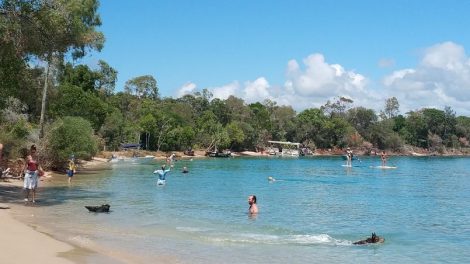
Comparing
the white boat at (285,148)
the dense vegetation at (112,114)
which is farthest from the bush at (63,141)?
the white boat at (285,148)

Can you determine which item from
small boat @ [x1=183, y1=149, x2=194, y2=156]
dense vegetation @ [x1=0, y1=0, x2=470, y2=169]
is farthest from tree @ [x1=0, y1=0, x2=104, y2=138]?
small boat @ [x1=183, y1=149, x2=194, y2=156]

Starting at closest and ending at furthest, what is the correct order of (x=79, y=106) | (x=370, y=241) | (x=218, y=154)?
1. (x=370, y=241)
2. (x=79, y=106)
3. (x=218, y=154)

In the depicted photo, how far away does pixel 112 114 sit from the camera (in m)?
98.6

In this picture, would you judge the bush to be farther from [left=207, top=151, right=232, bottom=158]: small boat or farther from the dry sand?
[left=207, top=151, right=232, bottom=158]: small boat

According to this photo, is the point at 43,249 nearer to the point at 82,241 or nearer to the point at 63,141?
the point at 82,241

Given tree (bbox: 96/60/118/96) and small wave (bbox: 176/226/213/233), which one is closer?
small wave (bbox: 176/226/213/233)

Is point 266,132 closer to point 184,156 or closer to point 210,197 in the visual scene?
point 184,156

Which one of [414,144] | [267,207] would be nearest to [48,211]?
[267,207]

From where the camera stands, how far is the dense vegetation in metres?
21.8

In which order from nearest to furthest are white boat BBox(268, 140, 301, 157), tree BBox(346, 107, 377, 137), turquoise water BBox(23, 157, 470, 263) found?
1. turquoise water BBox(23, 157, 470, 263)
2. white boat BBox(268, 140, 301, 157)
3. tree BBox(346, 107, 377, 137)

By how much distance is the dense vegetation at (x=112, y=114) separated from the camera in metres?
21.8

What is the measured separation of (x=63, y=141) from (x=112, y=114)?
53924 millimetres

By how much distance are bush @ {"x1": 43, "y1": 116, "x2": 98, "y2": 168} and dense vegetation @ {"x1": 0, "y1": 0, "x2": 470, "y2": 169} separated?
93mm

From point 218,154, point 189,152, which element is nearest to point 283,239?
point 189,152
